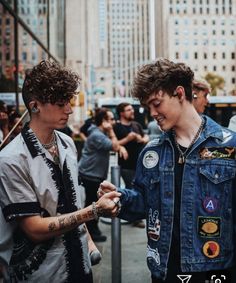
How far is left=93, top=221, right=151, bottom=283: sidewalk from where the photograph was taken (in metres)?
4.35

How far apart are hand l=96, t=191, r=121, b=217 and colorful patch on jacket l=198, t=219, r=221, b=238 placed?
0.41 meters

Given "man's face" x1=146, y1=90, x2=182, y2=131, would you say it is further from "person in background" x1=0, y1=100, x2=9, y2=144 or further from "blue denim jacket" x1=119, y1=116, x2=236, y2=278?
"person in background" x1=0, y1=100, x2=9, y2=144

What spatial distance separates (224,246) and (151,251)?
373 mm

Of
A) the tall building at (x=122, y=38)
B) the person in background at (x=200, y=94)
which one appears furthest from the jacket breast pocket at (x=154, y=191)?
the tall building at (x=122, y=38)

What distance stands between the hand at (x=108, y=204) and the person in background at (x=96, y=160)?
12.2 feet

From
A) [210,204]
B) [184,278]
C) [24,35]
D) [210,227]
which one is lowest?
[184,278]

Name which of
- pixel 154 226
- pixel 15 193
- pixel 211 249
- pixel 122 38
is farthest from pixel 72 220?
A: pixel 122 38

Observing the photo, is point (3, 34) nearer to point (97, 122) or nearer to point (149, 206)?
point (97, 122)

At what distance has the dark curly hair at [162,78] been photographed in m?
1.97

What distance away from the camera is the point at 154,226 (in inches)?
79.0

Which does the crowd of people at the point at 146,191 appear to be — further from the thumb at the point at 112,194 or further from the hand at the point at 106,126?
the hand at the point at 106,126

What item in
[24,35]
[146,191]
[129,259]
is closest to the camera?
[146,191]

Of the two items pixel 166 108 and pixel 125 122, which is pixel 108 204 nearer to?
pixel 166 108

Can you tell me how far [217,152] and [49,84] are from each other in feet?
2.85
